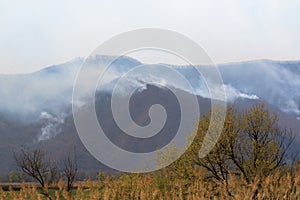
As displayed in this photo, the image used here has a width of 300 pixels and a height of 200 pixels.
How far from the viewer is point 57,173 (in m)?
39.1

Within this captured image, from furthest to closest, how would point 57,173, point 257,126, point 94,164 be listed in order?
point 94,164 → point 57,173 → point 257,126

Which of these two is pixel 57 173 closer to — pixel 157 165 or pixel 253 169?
pixel 157 165

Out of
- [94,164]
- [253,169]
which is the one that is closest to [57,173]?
A: [253,169]

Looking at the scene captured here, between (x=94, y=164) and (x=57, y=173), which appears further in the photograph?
(x=94, y=164)

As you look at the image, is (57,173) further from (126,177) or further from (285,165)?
(285,165)

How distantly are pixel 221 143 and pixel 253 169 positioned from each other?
250cm

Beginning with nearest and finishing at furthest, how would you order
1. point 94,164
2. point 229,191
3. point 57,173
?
point 229,191 < point 57,173 < point 94,164

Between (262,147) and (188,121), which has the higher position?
(188,121)

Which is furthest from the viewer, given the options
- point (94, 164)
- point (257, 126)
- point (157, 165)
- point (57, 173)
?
point (94, 164)

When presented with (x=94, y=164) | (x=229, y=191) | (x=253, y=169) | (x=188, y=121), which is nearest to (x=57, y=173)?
(x=188, y=121)

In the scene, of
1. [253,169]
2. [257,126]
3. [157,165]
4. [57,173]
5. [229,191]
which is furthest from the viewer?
[57,173]

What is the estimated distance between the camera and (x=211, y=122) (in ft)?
105

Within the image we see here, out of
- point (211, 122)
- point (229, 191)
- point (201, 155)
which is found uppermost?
point (211, 122)

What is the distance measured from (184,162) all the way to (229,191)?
12.1 metres
